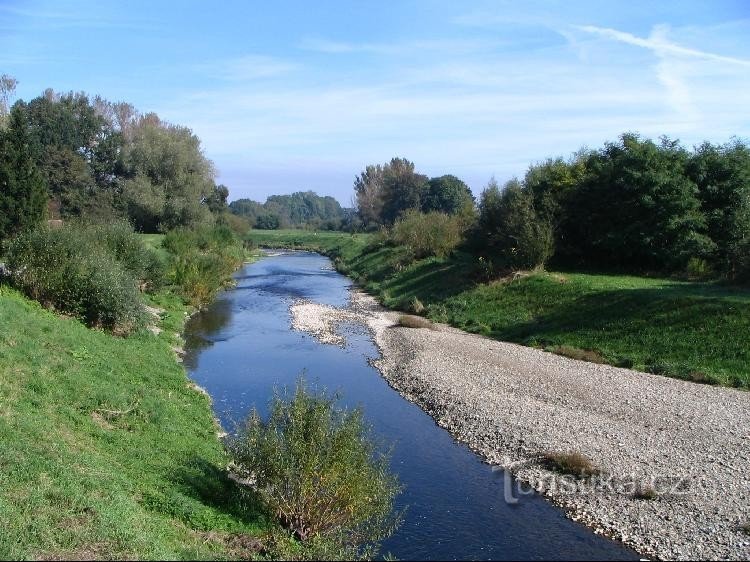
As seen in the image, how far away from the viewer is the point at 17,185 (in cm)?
4112

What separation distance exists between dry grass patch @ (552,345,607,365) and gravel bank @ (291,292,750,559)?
0.75 m

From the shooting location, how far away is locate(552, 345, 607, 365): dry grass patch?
24.8 meters


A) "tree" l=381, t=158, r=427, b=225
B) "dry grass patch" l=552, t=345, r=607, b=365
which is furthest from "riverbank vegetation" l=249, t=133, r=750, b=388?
"tree" l=381, t=158, r=427, b=225

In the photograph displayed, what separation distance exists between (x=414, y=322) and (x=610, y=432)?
18.6m

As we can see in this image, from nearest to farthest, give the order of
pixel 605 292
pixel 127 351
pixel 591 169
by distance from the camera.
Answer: pixel 127 351, pixel 605 292, pixel 591 169

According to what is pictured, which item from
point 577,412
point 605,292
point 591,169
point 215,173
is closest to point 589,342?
point 605,292

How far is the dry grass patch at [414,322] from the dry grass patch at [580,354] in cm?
881

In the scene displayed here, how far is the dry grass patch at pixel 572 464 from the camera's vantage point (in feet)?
47.5

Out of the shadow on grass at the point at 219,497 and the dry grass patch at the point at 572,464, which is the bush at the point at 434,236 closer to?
the dry grass patch at the point at 572,464

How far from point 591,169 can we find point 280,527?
34373mm

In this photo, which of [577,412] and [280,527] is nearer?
[280,527]

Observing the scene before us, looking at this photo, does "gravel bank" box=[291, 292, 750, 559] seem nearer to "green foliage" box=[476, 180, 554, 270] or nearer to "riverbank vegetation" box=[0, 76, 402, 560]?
"riverbank vegetation" box=[0, 76, 402, 560]

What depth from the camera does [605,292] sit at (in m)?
29.8

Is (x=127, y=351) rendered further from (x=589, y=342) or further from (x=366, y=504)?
(x=589, y=342)
